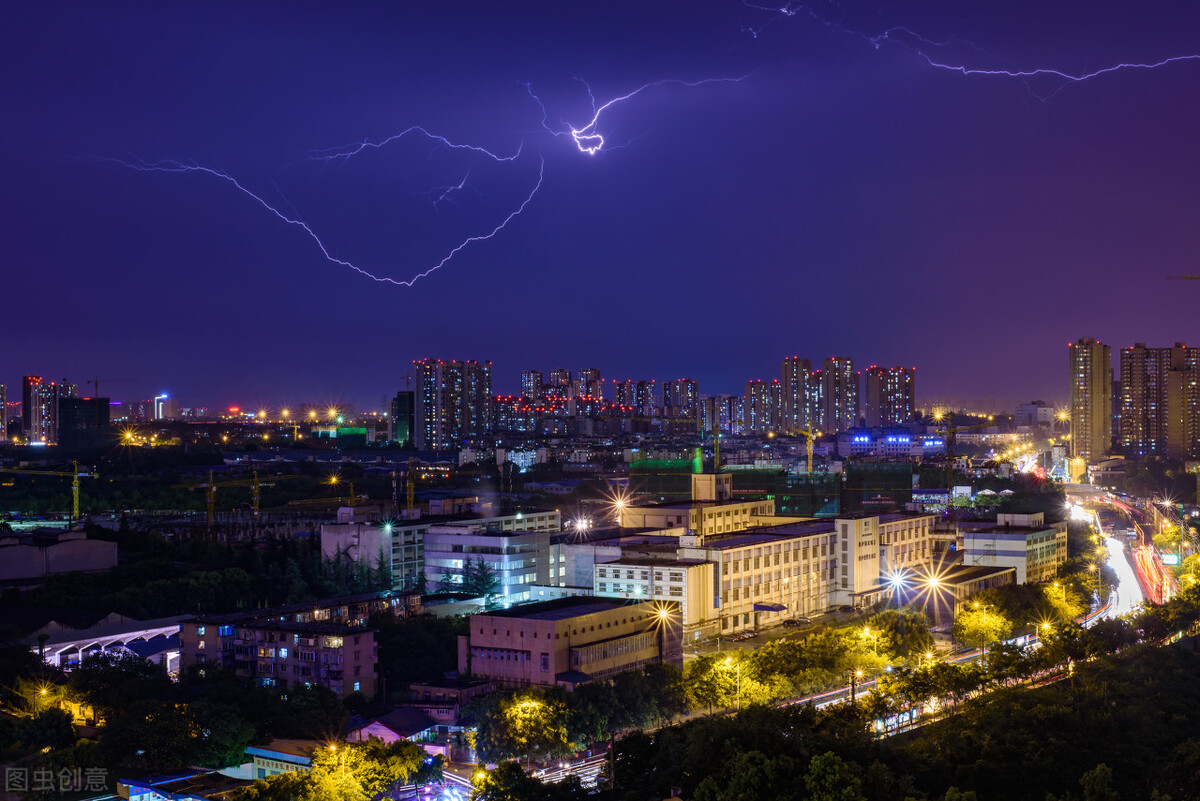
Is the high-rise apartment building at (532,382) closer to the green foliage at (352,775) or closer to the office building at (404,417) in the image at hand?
the office building at (404,417)

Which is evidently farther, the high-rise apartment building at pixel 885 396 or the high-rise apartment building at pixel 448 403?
the high-rise apartment building at pixel 885 396

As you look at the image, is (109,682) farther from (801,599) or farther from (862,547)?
(862,547)

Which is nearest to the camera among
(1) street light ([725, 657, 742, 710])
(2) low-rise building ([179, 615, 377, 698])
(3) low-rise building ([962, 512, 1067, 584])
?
(1) street light ([725, 657, 742, 710])

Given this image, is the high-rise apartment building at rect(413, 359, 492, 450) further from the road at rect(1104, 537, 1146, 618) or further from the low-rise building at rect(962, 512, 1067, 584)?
the low-rise building at rect(962, 512, 1067, 584)

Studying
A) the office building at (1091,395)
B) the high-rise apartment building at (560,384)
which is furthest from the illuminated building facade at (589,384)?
the office building at (1091,395)

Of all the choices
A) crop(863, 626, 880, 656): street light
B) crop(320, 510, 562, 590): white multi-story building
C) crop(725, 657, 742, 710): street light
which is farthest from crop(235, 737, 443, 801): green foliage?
crop(320, 510, 562, 590): white multi-story building

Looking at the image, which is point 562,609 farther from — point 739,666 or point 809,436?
point 809,436

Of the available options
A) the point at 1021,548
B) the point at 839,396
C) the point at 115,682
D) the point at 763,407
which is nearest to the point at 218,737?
the point at 115,682
